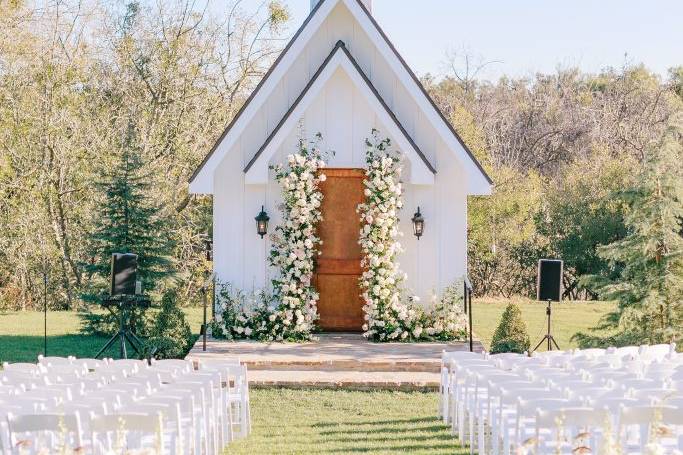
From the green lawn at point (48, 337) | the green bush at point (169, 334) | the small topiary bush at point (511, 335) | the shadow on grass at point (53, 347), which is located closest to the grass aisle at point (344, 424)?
the small topiary bush at point (511, 335)

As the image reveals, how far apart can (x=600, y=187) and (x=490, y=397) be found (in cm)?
1900

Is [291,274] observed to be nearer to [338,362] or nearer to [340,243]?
[340,243]

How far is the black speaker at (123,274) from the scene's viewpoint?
14258mm

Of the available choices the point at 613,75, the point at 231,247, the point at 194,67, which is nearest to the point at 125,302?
the point at 231,247

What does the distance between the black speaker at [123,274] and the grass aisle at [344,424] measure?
2.77 m

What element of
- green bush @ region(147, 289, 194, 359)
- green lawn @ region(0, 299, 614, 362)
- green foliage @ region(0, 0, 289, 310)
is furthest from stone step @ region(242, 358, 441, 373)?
green foliage @ region(0, 0, 289, 310)

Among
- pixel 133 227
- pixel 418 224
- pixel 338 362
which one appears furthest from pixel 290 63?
pixel 338 362

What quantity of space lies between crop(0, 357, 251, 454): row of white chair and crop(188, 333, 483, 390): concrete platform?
2.41 metres

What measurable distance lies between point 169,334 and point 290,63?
4723mm

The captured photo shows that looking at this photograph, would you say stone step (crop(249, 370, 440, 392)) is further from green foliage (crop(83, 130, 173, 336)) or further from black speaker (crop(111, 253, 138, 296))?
green foliage (crop(83, 130, 173, 336))

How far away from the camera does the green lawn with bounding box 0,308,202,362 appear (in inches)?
639

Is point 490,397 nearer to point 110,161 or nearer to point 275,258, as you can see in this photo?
point 275,258

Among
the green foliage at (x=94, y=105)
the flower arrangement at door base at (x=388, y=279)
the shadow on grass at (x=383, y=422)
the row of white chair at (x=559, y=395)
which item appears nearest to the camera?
the row of white chair at (x=559, y=395)

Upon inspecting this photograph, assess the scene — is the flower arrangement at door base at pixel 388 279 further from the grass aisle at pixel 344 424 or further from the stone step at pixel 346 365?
the grass aisle at pixel 344 424
